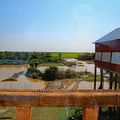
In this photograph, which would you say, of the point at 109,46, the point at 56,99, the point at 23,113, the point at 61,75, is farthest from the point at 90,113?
the point at 61,75

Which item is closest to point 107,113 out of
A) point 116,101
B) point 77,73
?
point 116,101

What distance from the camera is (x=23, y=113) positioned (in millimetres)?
1710

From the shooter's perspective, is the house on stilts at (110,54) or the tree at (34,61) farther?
the tree at (34,61)

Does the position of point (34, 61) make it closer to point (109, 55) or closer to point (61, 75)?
point (61, 75)

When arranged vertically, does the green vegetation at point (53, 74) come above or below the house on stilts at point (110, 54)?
below

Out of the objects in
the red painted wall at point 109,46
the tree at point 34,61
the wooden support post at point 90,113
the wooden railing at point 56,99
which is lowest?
the tree at point 34,61

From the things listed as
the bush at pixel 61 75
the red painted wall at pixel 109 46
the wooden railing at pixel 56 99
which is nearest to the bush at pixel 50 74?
the bush at pixel 61 75

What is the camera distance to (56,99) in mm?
1719

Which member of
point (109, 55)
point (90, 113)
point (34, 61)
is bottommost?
point (34, 61)

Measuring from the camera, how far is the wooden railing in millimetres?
1714

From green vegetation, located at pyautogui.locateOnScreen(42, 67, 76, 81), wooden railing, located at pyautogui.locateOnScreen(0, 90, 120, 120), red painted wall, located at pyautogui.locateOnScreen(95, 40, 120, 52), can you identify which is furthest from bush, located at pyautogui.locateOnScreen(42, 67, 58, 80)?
wooden railing, located at pyautogui.locateOnScreen(0, 90, 120, 120)

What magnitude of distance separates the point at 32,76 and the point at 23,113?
64.4 metres

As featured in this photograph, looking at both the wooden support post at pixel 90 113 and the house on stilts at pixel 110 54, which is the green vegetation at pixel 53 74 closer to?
the house on stilts at pixel 110 54

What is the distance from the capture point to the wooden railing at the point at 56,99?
171 centimetres
